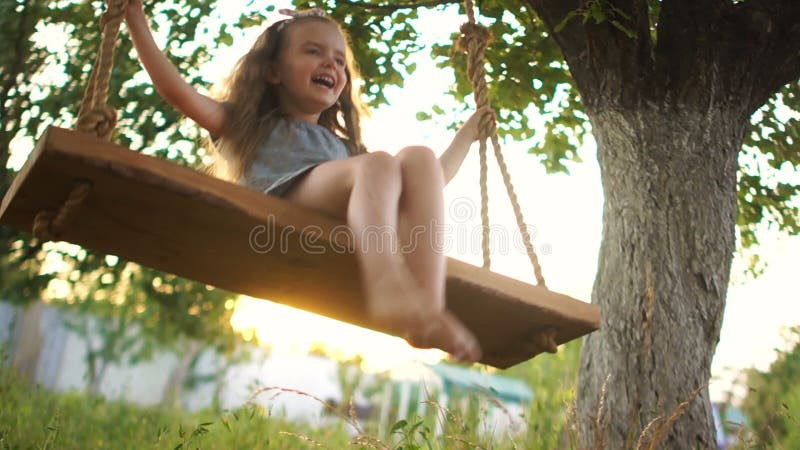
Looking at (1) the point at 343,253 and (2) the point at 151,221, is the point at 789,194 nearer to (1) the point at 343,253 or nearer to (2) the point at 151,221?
(1) the point at 343,253

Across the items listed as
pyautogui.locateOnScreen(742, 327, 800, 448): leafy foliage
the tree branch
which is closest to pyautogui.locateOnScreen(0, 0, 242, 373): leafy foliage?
the tree branch

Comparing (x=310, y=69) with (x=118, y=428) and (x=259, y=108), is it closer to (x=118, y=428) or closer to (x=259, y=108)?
(x=259, y=108)

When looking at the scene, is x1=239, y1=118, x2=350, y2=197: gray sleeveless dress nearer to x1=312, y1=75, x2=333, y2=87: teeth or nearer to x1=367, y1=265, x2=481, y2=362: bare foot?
x1=312, y1=75, x2=333, y2=87: teeth

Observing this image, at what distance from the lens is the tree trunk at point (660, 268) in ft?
9.15

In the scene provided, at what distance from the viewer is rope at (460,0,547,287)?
2.35 meters

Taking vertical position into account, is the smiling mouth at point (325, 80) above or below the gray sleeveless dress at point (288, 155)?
above

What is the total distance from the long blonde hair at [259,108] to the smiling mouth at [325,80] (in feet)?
0.55

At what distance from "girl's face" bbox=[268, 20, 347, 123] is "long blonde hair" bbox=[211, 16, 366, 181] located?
4 centimetres

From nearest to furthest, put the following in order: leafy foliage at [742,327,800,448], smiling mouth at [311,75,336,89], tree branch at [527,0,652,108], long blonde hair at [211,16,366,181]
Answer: long blonde hair at [211,16,366,181] → smiling mouth at [311,75,336,89] → tree branch at [527,0,652,108] → leafy foliage at [742,327,800,448]

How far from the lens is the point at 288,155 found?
254cm

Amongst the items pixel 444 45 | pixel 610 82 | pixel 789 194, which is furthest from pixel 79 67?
pixel 789 194

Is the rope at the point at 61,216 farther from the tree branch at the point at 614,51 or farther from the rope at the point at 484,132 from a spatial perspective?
the tree branch at the point at 614,51

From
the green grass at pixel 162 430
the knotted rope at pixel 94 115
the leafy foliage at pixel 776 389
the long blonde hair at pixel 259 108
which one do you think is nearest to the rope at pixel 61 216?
the knotted rope at pixel 94 115

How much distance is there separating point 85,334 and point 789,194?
Answer: 25.4ft
